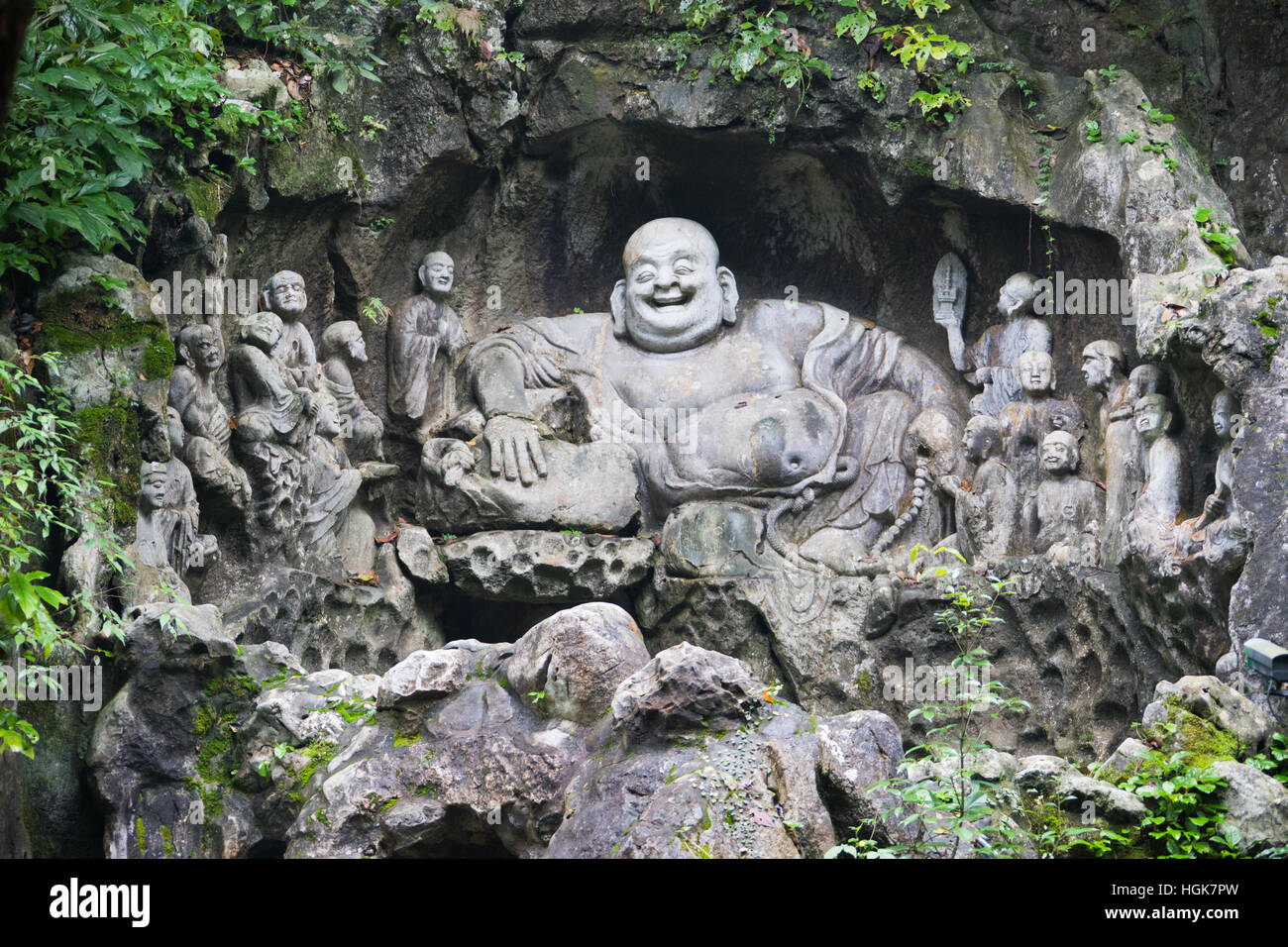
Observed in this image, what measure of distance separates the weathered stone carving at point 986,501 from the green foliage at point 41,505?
5525 millimetres

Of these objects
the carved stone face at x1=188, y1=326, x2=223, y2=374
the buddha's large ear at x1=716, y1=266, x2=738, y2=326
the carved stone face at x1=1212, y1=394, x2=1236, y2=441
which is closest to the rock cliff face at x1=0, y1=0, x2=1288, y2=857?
the carved stone face at x1=1212, y1=394, x2=1236, y2=441

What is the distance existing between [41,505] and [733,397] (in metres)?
5.40

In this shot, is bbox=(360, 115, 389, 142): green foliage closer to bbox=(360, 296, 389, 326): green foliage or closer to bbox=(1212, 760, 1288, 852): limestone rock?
bbox=(360, 296, 389, 326): green foliage

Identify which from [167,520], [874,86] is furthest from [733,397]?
[167,520]

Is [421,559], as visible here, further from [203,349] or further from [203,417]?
[203,349]

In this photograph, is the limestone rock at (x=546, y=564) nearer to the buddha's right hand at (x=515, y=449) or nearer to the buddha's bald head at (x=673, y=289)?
the buddha's right hand at (x=515, y=449)

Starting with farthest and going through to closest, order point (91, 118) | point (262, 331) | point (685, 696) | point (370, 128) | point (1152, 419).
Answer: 1. point (370, 128)
2. point (262, 331)
3. point (1152, 419)
4. point (91, 118)
5. point (685, 696)

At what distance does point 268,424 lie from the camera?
11.3 metres

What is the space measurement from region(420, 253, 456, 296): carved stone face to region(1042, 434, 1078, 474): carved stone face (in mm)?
4450

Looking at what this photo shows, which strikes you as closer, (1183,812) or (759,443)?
(1183,812)

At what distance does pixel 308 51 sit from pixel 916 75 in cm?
424

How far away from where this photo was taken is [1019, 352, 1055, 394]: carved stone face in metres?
12.1

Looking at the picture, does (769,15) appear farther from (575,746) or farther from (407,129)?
(575,746)

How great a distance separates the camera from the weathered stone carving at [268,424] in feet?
37.1
